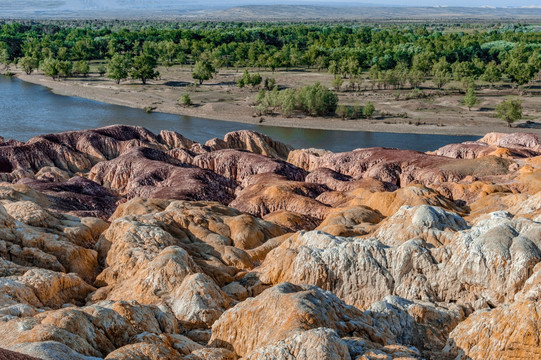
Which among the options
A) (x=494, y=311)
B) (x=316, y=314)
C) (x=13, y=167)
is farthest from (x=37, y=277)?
(x=13, y=167)

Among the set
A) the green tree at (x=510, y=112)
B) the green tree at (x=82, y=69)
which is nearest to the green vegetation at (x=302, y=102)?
the green tree at (x=510, y=112)

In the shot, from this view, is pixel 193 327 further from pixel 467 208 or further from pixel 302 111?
pixel 302 111

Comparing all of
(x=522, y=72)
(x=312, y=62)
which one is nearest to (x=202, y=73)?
(x=312, y=62)

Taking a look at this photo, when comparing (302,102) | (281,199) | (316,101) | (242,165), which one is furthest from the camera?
(302,102)

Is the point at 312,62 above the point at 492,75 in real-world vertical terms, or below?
above

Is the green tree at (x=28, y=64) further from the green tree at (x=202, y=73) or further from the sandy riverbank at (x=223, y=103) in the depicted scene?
the green tree at (x=202, y=73)

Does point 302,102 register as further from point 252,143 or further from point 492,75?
point 492,75

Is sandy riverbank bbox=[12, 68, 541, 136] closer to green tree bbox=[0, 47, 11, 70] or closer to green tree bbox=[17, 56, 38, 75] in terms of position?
green tree bbox=[17, 56, 38, 75]
